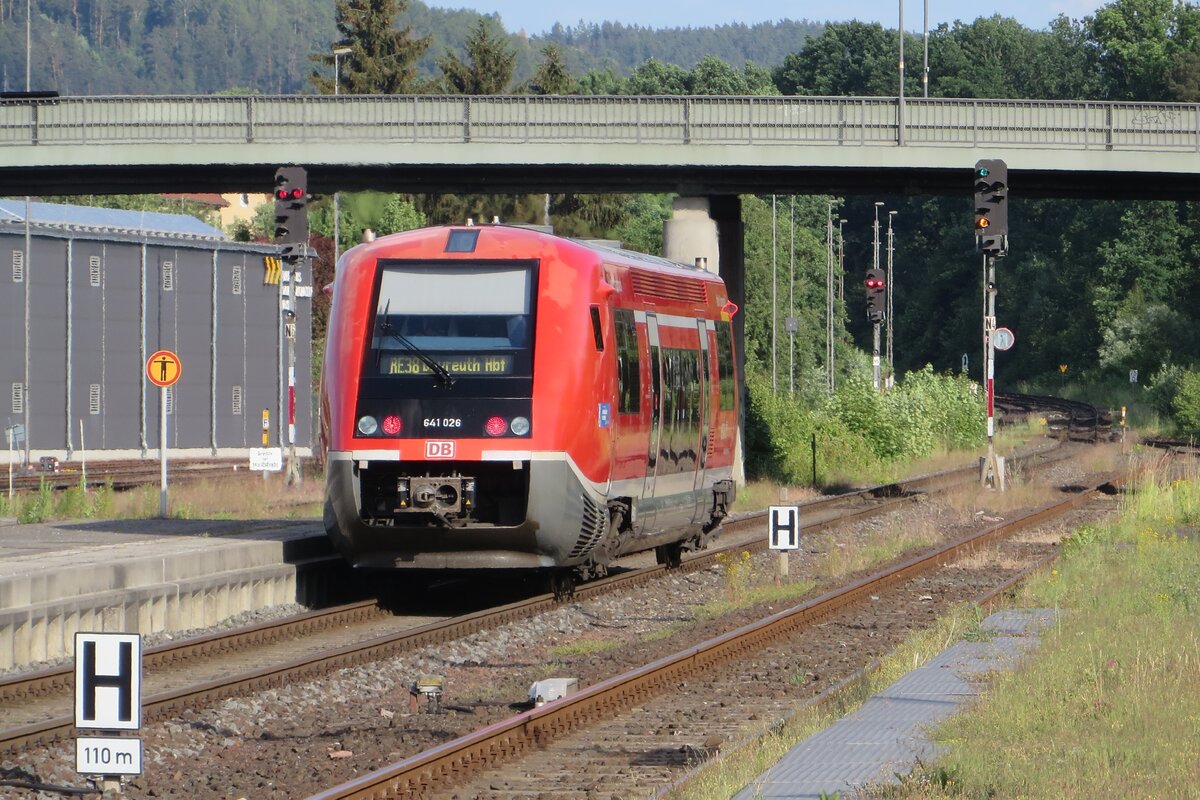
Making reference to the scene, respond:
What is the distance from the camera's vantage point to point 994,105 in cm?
3356

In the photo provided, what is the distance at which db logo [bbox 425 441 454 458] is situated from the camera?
54.1ft

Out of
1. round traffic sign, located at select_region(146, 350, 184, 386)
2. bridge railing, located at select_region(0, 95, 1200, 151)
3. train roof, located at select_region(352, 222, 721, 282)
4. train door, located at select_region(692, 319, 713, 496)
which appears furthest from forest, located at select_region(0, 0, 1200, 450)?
train roof, located at select_region(352, 222, 721, 282)

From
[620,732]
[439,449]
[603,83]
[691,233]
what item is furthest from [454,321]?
[603,83]

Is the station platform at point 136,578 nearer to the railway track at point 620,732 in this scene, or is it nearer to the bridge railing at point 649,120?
the railway track at point 620,732

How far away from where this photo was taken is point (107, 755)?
892cm

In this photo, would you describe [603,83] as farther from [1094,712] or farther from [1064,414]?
[1094,712]

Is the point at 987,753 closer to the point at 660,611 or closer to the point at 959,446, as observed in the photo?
the point at 660,611

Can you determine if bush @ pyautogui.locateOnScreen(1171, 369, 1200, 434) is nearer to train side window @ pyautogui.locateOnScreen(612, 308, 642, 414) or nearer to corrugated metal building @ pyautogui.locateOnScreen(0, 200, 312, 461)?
corrugated metal building @ pyautogui.locateOnScreen(0, 200, 312, 461)

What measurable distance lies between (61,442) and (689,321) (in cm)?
4127

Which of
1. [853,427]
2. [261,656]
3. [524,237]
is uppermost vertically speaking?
[524,237]

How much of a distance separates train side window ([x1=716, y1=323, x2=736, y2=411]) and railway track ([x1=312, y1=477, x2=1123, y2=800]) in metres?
6.49

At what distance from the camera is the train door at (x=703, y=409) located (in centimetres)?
2147

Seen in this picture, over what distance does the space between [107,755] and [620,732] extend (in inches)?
134

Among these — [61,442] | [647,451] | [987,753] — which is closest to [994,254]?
[647,451]
